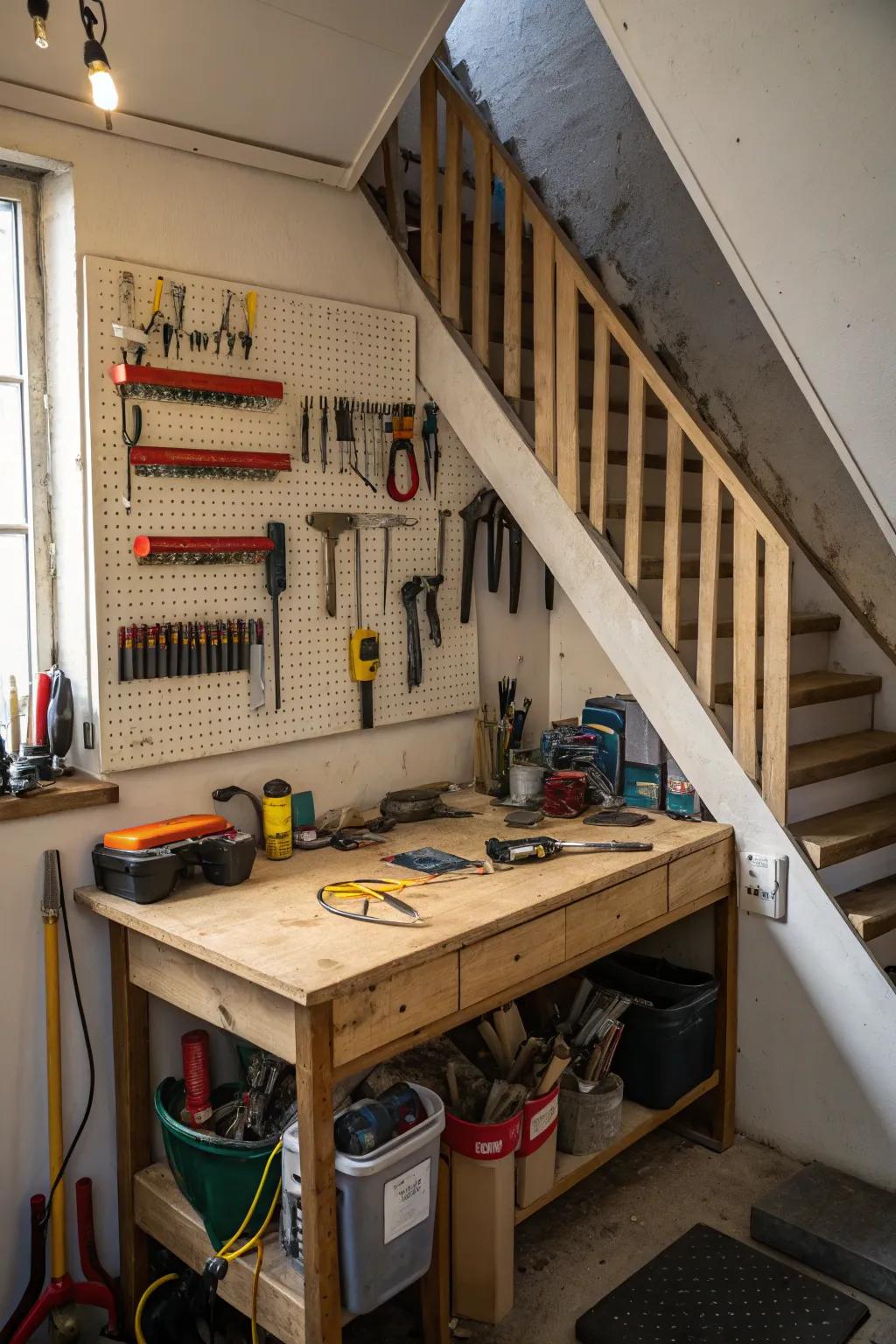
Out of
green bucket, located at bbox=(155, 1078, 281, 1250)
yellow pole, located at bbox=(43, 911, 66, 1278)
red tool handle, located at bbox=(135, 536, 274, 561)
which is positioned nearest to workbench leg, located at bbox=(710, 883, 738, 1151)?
green bucket, located at bbox=(155, 1078, 281, 1250)

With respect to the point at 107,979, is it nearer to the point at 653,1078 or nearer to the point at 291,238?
the point at 653,1078

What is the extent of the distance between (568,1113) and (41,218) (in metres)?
2.41

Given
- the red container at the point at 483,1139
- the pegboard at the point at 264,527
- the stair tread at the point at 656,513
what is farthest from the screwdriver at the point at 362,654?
the red container at the point at 483,1139

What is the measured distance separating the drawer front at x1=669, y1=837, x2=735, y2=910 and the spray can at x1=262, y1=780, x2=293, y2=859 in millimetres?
944

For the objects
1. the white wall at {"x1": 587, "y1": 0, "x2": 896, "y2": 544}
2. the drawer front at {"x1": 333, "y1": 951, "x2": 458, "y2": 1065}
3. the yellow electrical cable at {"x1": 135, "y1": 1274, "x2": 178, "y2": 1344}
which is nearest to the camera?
the white wall at {"x1": 587, "y1": 0, "x2": 896, "y2": 544}

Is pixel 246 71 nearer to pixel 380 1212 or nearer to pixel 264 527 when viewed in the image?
pixel 264 527

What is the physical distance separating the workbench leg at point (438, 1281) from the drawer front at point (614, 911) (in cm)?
55

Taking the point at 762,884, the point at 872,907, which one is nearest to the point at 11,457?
the point at 762,884

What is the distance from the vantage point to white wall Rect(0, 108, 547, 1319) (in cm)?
224

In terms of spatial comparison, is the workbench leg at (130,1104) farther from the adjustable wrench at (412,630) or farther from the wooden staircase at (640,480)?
the wooden staircase at (640,480)

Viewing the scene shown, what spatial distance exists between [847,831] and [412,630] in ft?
4.30

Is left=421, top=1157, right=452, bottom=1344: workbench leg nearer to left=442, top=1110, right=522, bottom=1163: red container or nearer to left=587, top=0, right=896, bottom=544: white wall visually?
left=442, top=1110, right=522, bottom=1163: red container

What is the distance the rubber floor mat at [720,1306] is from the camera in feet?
7.17

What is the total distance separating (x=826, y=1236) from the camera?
2385 millimetres
